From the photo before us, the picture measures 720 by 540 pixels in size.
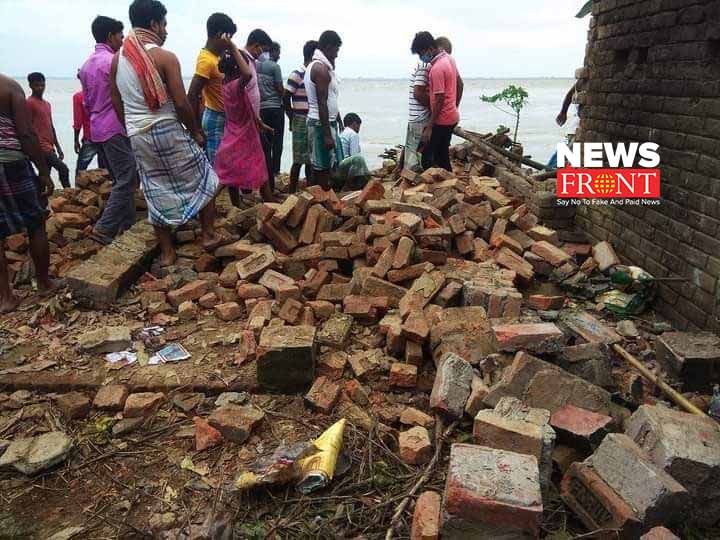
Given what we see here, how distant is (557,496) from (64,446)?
234 cm

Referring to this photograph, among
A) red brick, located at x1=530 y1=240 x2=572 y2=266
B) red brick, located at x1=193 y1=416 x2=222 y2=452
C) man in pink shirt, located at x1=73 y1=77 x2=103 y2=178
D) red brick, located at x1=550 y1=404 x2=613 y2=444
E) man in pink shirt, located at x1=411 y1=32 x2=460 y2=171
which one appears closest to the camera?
red brick, located at x1=550 y1=404 x2=613 y2=444

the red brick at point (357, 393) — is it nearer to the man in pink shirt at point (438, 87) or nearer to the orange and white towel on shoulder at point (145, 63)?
the orange and white towel on shoulder at point (145, 63)

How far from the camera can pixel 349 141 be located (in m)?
7.26

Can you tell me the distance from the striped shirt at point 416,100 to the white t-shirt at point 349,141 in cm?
108

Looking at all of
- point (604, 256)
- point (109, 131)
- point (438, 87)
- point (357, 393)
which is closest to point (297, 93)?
point (438, 87)

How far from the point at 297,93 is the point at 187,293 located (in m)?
3.33

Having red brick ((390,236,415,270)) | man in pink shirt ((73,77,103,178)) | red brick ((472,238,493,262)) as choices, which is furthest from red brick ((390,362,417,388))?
man in pink shirt ((73,77,103,178))

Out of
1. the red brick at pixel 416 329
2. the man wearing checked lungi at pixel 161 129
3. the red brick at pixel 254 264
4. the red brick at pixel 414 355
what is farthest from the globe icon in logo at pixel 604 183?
the man wearing checked lungi at pixel 161 129

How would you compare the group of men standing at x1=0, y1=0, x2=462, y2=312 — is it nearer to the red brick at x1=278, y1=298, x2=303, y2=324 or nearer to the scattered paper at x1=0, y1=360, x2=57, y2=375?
the scattered paper at x1=0, y1=360, x2=57, y2=375

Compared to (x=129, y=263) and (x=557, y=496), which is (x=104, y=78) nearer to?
(x=129, y=263)

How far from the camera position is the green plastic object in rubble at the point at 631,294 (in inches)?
158

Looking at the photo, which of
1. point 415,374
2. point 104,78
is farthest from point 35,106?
point 415,374

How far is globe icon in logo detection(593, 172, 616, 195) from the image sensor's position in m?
4.72

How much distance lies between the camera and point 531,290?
173 inches
